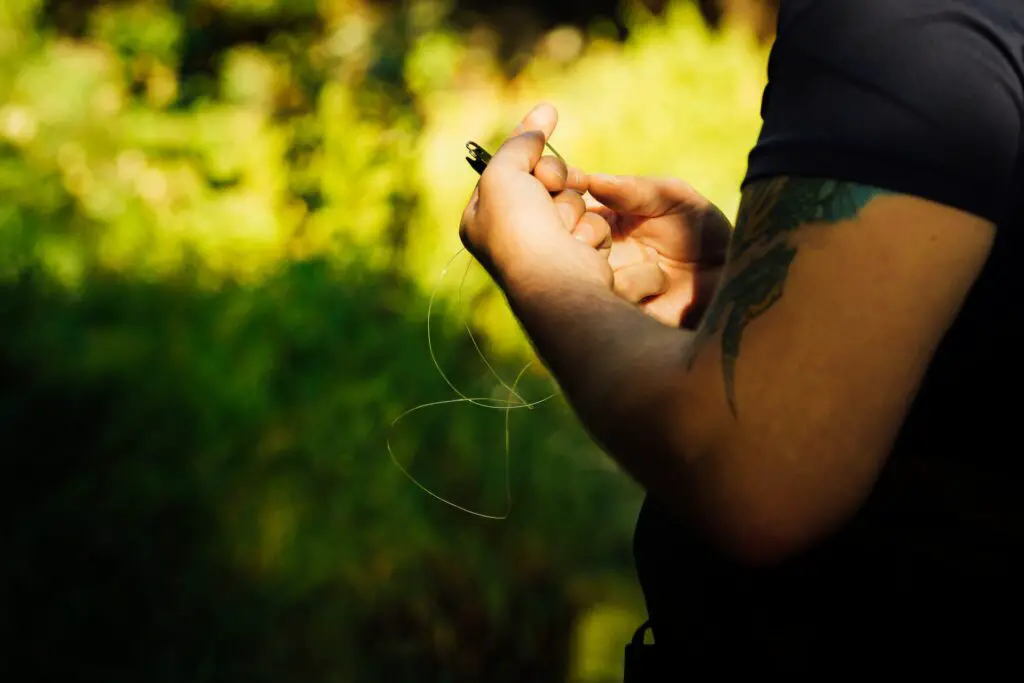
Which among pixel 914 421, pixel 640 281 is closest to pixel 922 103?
pixel 914 421

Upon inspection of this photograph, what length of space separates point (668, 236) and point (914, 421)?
0.57 m

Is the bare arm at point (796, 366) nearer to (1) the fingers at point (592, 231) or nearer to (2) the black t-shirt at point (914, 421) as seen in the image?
(2) the black t-shirt at point (914, 421)

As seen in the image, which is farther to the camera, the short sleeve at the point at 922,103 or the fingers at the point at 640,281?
the fingers at the point at 640,281

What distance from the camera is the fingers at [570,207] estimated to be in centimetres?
116

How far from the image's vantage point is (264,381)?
2.93m

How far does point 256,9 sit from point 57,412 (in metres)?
2.41

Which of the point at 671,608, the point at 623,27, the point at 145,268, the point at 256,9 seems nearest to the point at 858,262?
the point at 671,608

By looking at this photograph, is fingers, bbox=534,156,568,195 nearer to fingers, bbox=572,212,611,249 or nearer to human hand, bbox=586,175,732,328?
fingers, bbox=572,212,611,249

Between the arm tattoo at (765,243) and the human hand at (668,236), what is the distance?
502 millimetres

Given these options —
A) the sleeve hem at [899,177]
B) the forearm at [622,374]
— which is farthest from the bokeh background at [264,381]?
the sleeve hem at [899,177]

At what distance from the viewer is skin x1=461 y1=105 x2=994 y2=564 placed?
2.49ft

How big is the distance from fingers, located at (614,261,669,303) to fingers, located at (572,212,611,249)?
3.4 inches

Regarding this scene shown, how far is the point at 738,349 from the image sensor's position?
0.81 m

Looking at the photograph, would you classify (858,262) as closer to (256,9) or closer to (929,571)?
(929,571)
